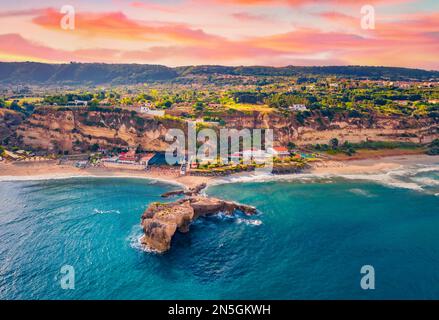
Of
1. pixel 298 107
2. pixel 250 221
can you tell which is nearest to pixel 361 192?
pixel 250 221

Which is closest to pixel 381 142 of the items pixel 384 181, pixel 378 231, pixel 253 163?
pixel 384 181

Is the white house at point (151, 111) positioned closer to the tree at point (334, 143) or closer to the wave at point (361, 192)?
the tree at point (334, 143)

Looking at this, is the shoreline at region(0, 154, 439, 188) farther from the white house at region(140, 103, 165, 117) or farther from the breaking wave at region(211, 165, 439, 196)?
the white house at region(140, 103, 165, 117)

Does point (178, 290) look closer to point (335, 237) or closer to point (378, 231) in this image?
point (335, 237)

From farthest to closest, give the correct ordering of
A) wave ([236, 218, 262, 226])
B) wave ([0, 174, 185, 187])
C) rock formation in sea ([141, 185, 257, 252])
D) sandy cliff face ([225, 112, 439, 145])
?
sandy cliff face ([225, 112, 439, 145]), wave ([0, 174, 185, 187]), wave ([236, 218, 262, 226]), rock formation in sea ([141, 185, 257, 252])

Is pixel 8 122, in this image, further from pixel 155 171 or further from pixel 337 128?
pixel 337 128

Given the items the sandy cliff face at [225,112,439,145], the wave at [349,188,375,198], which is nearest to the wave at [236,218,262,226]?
the wave at [349,188,375,198]
